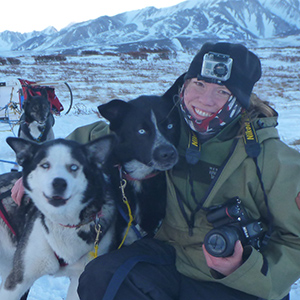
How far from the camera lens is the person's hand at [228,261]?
4.57ft

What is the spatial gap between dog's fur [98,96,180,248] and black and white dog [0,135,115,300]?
13 centimetres

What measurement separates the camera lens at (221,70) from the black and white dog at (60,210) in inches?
27.6

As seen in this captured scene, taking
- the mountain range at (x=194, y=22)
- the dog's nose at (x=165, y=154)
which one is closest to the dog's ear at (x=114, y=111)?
the dog's nose at (x=165, y=154)

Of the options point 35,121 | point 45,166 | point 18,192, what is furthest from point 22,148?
point 35,121

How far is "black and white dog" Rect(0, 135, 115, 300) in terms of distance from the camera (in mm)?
1711

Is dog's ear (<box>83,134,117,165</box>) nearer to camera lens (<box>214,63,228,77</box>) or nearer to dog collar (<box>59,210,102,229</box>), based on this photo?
dog collar (<box>59,210,102,229</box>)

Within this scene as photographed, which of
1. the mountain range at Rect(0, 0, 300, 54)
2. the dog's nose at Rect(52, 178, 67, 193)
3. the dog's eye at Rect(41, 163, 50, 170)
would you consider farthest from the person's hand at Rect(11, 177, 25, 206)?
the mountain range at Rect(0, 0, 300, 54)

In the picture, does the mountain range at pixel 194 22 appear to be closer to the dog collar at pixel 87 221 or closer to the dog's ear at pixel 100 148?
the dog's ear at pixel 100 148

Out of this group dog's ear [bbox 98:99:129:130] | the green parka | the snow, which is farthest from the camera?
the snow

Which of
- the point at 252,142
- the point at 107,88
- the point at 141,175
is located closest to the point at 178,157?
the point at 141,175

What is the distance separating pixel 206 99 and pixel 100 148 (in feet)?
2.21

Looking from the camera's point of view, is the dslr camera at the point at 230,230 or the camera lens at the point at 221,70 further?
the camera lens at the point at 221,70

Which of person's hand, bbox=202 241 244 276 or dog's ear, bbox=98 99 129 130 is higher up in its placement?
dog's ear, bbox=98 99 129 130

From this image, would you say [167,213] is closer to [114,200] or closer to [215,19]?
[114,200]
